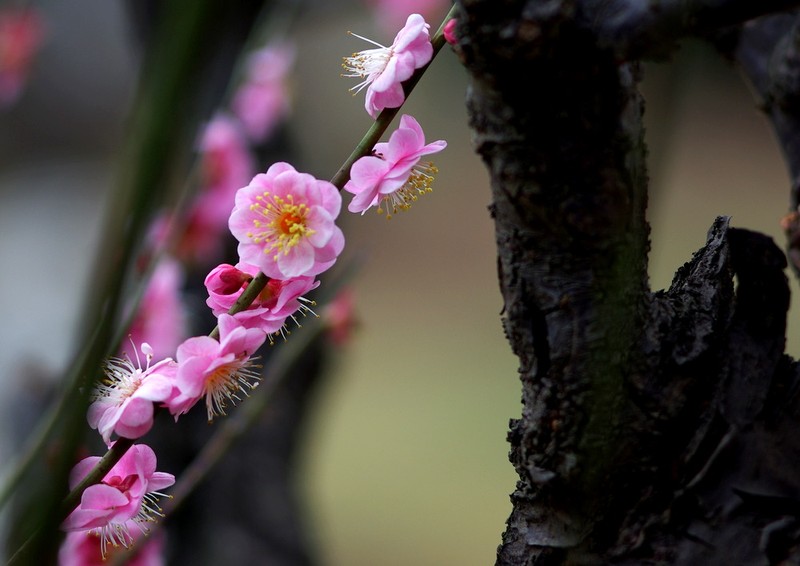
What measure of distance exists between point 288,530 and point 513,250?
1211 mm

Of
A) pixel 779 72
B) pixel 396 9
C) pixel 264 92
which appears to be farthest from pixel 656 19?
pixel 396 9

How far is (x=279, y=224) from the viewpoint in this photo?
0.33 metres

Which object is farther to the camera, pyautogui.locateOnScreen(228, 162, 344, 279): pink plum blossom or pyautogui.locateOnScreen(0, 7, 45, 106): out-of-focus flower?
pyautogui.locateOnScreen(0, 7, 45, 106): out-of-focus flower

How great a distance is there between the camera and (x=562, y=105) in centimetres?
30

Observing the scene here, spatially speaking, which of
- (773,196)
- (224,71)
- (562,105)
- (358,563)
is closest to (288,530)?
(224,71)

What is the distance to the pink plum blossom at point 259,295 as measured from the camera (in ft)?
1.11

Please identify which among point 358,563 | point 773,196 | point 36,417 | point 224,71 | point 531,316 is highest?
point 773,196

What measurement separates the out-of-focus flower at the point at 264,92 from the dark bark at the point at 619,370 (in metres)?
1.08

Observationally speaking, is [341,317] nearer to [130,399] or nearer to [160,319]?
[160,319]

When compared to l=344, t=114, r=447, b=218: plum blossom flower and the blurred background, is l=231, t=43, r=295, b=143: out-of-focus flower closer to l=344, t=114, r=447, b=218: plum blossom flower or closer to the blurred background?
the blurred background

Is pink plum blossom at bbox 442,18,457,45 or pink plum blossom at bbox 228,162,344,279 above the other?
pink plum blossom at bbox 442,18,457,45

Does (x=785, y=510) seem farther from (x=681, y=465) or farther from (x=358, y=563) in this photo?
(x=358, y=563)

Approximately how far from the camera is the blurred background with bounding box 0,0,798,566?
90.4 inches

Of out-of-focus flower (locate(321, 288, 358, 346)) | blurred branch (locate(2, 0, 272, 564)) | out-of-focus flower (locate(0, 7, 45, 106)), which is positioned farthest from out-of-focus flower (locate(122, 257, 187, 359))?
out-of-focus flower (locate(0, 7, 45, 106))
